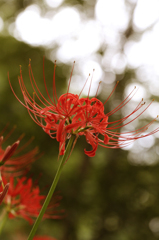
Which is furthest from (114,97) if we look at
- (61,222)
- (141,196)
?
(61,222)

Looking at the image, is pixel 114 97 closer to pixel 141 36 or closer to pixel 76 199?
pixel 141 36

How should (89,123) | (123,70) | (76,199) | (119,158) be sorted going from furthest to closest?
(123,70) < (119,158) < (76,199) < (89,123)

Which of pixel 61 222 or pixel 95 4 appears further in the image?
pixel 95 4

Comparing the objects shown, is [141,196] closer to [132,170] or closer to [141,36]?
[132,170]

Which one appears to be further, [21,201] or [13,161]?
[13,161]

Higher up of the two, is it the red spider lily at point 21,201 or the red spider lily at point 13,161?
the red spider lily at point 13,161

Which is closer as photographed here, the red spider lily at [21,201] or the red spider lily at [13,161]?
the red spider lily at [13,161]

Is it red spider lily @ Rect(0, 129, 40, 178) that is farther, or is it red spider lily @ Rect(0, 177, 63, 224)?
red spider lily @ Rect(0, 177, 63, 224)

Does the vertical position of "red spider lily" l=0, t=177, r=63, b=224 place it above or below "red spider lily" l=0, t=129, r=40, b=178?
below

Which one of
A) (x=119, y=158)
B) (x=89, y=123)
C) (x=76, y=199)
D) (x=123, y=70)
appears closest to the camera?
(x=89, y=123)

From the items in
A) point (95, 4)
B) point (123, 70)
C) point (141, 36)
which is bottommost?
point (123, 70)

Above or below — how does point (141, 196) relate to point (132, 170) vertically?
below
